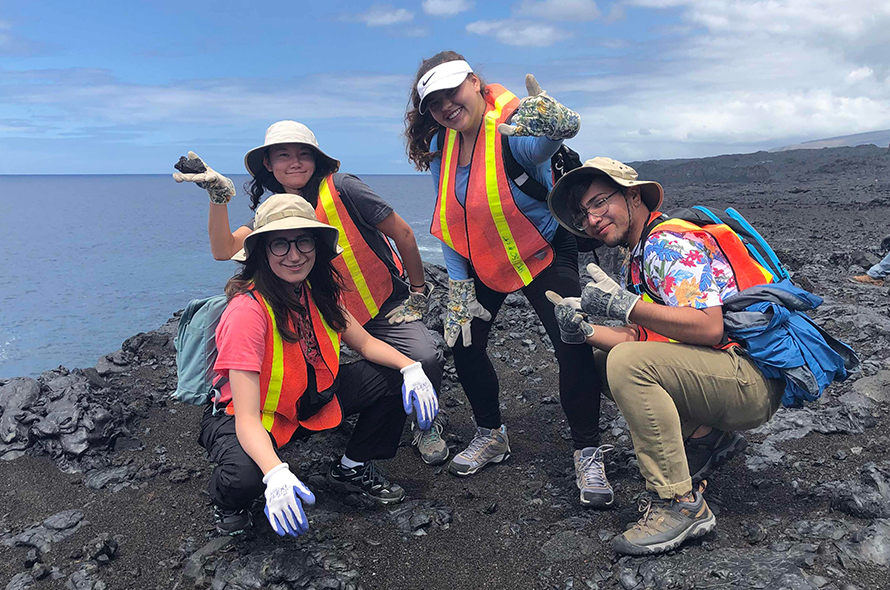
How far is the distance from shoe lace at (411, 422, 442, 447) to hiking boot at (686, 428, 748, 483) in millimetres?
1549

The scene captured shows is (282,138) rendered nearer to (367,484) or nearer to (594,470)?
(367,484)

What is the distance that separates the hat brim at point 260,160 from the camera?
3.47m

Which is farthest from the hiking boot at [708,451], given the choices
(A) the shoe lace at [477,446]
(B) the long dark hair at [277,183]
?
(B) the long dark hair at [277,183]

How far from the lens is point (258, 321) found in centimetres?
286

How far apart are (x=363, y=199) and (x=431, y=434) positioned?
5.21 ft

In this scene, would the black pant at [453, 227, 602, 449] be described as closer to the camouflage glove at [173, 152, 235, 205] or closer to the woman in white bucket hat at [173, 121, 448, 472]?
the woman in white bucket hat at [173, 121, 448, 472]

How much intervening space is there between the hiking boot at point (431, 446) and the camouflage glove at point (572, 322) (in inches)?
53.6

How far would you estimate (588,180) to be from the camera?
113 inches

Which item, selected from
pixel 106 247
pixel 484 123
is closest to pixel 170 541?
pixel 484 123

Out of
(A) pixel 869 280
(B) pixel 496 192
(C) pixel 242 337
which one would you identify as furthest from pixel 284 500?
(A) pixel 869 280

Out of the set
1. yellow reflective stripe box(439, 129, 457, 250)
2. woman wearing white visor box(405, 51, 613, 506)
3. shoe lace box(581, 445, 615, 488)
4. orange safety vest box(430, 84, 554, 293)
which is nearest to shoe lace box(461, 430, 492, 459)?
woman wearing white visor box(405, 51, 613, 506)

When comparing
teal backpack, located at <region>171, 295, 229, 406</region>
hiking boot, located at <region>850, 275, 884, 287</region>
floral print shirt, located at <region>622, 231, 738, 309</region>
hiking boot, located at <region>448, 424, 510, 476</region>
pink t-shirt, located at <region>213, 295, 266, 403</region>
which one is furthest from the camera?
hiking boot, located at <region>850, 275, 884, 287</region>

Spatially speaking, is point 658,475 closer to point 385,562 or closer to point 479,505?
point 479,505

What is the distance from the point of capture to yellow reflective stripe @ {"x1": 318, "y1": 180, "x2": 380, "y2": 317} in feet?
11.7
